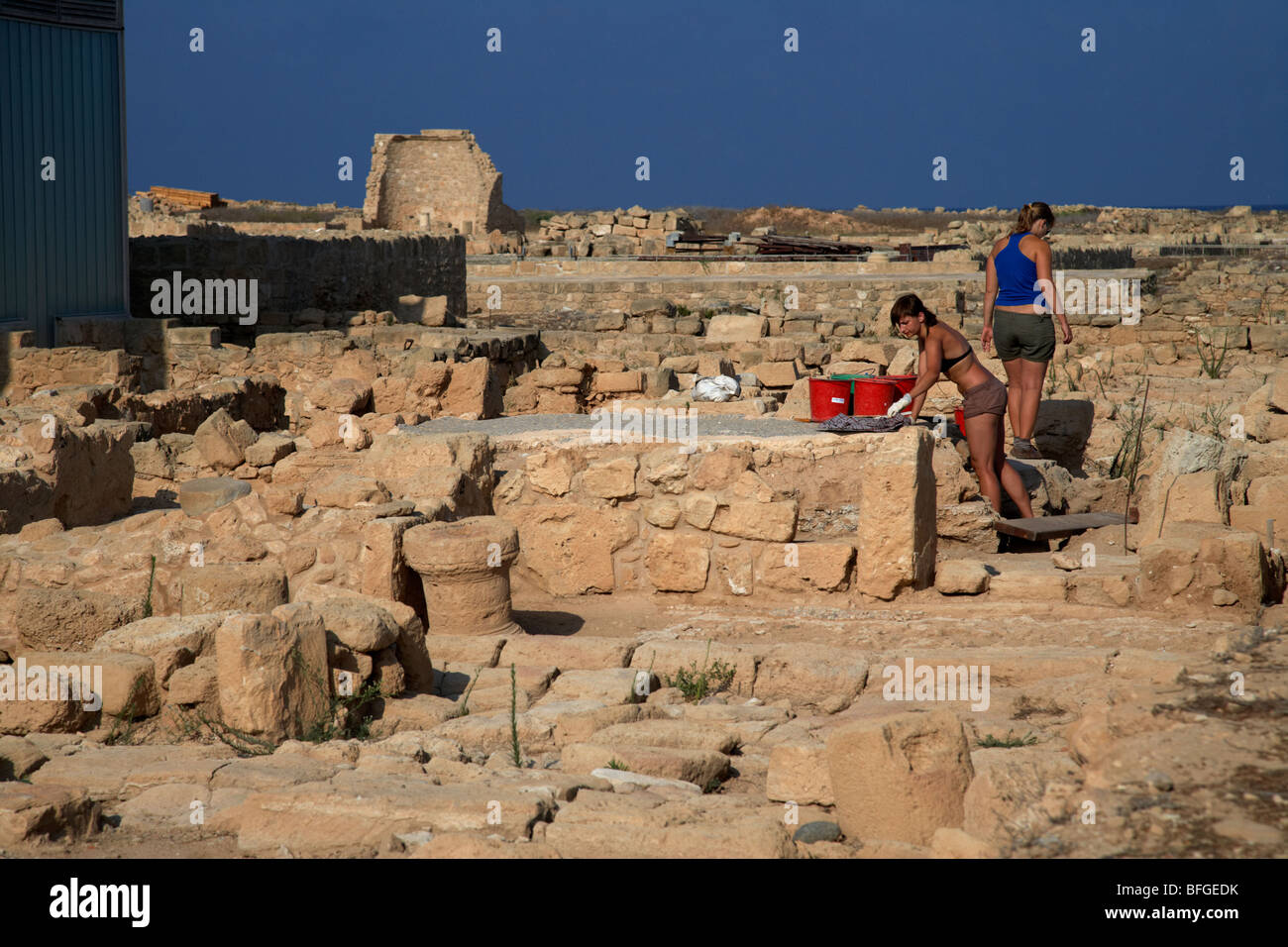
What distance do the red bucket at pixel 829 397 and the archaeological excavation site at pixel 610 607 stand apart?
3 cm

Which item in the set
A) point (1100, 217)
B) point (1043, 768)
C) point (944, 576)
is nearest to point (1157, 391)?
point (944, 576)

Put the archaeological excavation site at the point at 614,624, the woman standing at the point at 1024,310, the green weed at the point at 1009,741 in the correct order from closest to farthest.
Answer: the archaeological excavation site at the point at 614,624 → the green weed at the point at 1009,741 → the woman standing at the point at 1024,310

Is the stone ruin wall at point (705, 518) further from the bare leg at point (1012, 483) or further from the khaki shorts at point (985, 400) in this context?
the bare leg at point (1012, 483)

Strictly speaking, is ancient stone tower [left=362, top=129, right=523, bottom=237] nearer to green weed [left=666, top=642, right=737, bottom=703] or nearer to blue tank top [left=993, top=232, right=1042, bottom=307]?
blue tank top [left=993, top=232, right=1042, bottom=307]

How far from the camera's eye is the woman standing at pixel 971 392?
24.7 ft

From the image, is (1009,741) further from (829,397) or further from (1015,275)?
(1015,275)

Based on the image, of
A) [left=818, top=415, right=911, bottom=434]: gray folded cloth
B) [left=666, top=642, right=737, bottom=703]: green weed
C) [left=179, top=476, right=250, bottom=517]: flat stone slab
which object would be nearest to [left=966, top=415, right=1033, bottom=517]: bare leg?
[left=818, top=415, right=911, bottom=434]: gray folded cloth

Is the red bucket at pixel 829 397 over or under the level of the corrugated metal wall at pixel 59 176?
under

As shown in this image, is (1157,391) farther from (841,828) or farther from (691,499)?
(841,828)

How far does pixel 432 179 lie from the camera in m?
34.0

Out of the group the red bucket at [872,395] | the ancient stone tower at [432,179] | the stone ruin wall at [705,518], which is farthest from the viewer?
the ancient stone tower at [432,179]

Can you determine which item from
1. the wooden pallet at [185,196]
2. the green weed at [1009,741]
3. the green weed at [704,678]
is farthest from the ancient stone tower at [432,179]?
the green weed at [1009,741]

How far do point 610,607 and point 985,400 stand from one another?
272 cm

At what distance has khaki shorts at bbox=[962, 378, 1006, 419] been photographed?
24.6 feet
